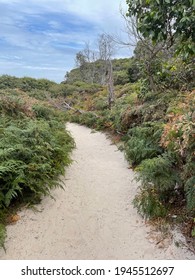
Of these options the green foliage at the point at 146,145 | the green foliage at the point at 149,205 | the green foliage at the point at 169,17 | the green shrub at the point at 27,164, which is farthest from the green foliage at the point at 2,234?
the green foliage at the point at 169,17

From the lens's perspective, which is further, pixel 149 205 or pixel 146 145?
pixel 146 145

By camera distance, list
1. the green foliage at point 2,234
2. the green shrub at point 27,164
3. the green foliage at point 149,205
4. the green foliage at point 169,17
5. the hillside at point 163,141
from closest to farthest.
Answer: the green foliage at point 2,234
the hillside at point 163,141
the green foliage at point 149,205
the green shrub at point 27,164
the green foliage at point 169,17

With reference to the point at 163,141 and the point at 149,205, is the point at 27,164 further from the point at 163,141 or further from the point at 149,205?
the point at 163,141

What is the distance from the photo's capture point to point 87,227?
166 inches

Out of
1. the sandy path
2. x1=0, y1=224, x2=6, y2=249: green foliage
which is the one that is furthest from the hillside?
x1=0, y1=224, x2=6, y2=249: green foliage

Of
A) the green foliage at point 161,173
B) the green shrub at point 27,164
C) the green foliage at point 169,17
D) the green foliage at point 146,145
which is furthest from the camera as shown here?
the green foliage at point 146,145

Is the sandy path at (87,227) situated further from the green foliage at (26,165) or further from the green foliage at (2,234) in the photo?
the green foliage at (26,165)

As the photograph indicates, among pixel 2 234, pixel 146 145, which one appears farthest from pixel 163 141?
pixel 2 234

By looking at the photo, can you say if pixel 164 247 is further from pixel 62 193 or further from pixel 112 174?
pixel 112 174

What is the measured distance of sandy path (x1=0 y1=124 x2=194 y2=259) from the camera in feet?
11.8

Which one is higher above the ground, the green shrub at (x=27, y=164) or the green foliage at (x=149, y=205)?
the green shrub at (x=27, y=164)

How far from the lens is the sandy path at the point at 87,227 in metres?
3.59

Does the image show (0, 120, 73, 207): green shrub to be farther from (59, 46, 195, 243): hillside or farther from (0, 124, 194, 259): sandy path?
(59, 46, 195, 243): hillside
